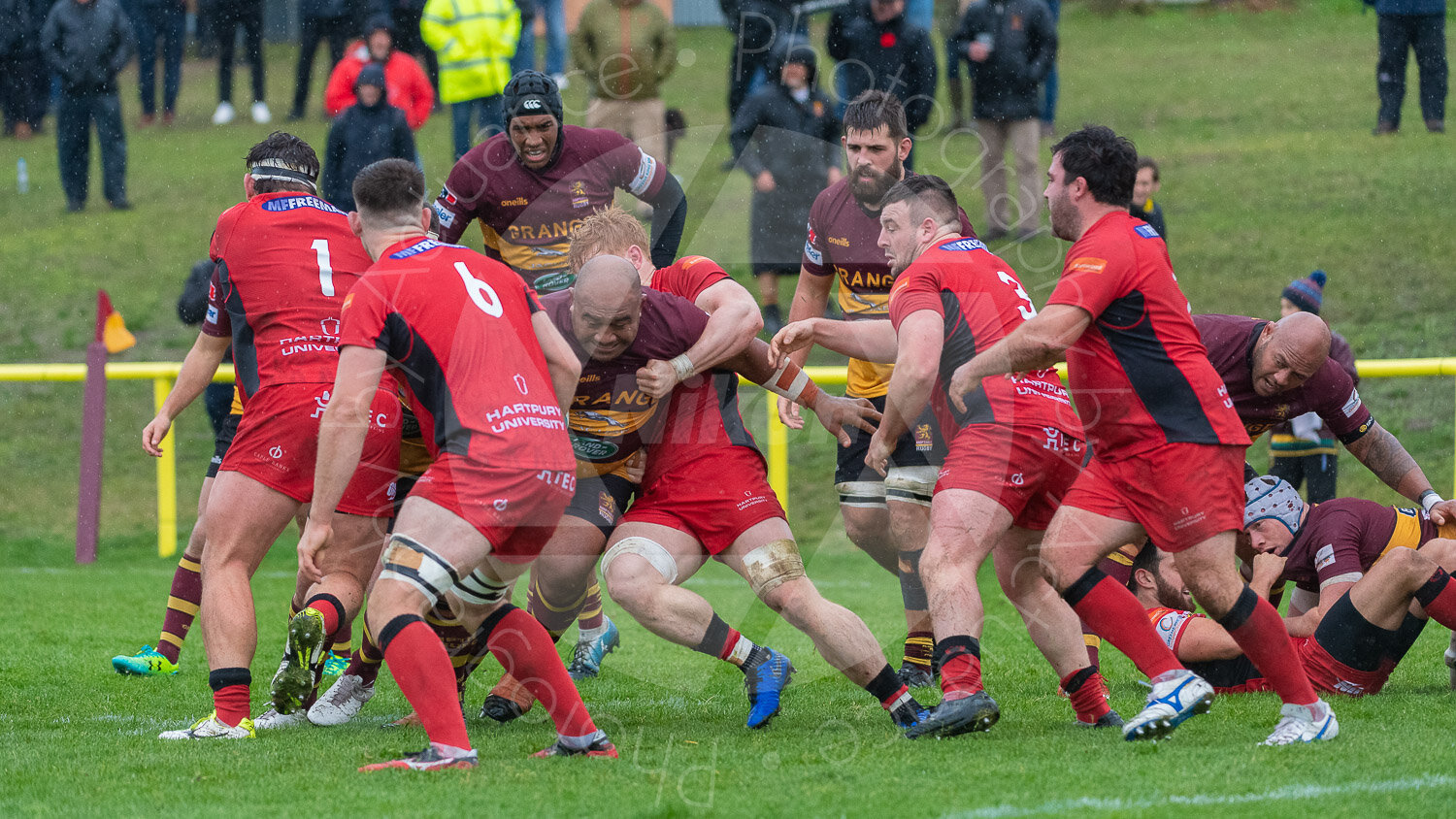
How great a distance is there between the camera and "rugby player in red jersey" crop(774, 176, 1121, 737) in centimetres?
538

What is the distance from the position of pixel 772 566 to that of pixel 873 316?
2086 mm

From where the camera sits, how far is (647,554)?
555 cm

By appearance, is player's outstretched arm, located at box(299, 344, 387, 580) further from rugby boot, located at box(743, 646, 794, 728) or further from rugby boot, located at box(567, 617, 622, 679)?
rugby boot, located at box(567, 617, 622, 679)

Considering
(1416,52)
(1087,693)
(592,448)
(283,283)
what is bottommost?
(1087,693)

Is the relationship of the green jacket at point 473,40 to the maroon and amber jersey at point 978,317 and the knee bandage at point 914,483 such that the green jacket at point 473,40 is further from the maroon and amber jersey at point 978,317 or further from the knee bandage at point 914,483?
the maroon and amber jersey at point 978,317

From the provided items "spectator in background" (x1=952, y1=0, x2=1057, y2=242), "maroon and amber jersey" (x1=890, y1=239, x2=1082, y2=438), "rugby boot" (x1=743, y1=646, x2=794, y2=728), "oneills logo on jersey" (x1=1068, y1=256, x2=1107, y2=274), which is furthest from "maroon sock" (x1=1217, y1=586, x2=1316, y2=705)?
"spectator in background" (x1=952, y1=0, x2=1057, y2=242)

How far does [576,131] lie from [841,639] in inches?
138

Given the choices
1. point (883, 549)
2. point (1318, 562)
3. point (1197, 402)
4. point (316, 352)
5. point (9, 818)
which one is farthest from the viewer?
point (883, 549)

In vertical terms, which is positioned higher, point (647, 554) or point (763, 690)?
point (647, 554)

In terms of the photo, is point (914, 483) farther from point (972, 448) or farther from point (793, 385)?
point (972, 448)

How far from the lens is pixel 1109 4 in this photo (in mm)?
22922

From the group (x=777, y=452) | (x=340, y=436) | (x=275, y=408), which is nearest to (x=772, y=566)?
(x=340, y=436)

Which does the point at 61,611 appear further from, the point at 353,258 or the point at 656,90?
the point at 656,90

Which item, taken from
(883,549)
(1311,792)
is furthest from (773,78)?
(1311,792)
